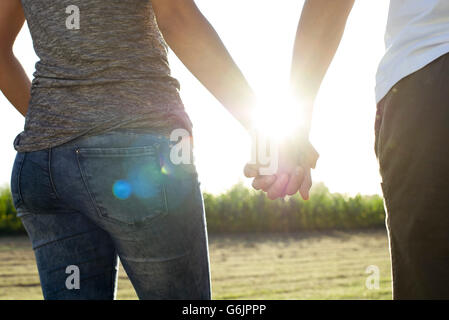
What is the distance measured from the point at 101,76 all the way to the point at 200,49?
26cm

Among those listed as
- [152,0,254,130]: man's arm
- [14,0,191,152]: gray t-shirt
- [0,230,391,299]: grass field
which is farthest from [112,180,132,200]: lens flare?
[0,230,391,299]: grass field

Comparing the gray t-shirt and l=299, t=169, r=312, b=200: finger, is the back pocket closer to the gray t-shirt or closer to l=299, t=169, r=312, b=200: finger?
the gray t-shirt

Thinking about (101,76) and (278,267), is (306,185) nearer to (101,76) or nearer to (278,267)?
(101,76)

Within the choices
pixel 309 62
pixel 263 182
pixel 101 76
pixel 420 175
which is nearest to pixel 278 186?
Result: pixel 263 182

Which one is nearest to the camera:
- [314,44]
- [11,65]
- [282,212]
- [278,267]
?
[314,44]

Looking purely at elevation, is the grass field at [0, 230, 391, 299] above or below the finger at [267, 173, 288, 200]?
below

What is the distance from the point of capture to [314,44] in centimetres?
164

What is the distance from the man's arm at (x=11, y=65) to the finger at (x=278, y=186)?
89cm

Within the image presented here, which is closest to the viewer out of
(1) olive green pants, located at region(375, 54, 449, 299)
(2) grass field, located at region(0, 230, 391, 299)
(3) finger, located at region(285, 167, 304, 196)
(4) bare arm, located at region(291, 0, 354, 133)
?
(1) olive green pants, located at region(375, 54, 449, 299)

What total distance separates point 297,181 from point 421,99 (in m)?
0.54

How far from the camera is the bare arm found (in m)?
1.59

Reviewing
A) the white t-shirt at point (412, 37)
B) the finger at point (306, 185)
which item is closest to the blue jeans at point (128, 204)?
the finger at point (306, 185)
